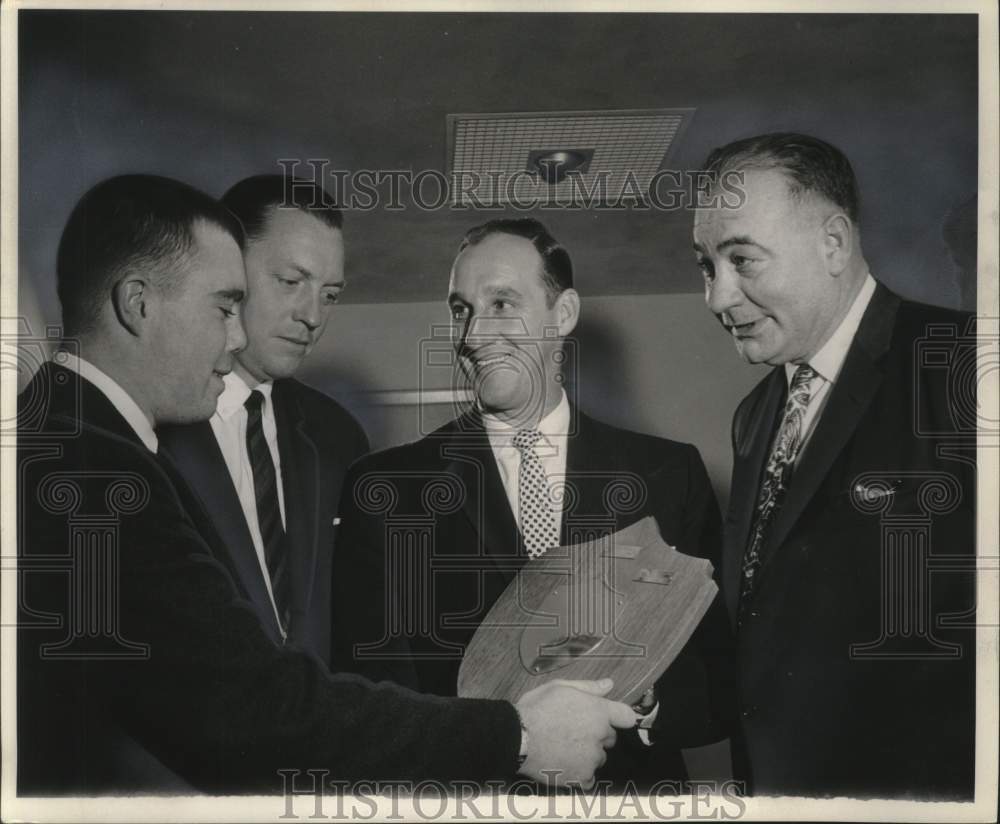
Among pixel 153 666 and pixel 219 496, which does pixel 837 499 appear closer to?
pixel 219 496

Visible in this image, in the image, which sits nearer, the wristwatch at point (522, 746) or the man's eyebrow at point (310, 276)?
the wristwatch at point (522, 746)

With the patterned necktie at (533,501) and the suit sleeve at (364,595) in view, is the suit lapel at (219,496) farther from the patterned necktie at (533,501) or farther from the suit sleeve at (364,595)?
the patterned necktie at (533,501)

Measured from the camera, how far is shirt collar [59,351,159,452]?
9.98 feet

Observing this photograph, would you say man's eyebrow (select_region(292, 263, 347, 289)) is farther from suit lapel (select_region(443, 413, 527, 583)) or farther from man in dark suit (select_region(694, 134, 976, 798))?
man in dark suit (select_region(694, 134, 976, 798))

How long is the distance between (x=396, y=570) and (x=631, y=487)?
624mm

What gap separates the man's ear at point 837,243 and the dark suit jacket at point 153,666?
137 cm

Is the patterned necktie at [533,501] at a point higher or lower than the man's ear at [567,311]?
lower

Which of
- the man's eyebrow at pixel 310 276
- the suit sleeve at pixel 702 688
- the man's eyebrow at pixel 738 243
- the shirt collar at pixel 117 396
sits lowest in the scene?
the suit sleeve at pixel 702 688

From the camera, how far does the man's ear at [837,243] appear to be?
3082 mm

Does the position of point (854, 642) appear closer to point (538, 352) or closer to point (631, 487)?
point (631, 487)

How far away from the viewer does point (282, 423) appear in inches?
122

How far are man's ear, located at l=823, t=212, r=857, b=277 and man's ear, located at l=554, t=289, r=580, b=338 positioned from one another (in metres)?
0.64

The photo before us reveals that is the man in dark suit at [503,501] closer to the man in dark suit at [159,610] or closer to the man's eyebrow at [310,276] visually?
the man in dark suit at [159,610]

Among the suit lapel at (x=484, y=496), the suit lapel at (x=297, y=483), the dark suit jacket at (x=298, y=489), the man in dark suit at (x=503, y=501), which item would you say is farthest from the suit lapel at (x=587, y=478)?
the suit lapel at (x=297, y=483)
